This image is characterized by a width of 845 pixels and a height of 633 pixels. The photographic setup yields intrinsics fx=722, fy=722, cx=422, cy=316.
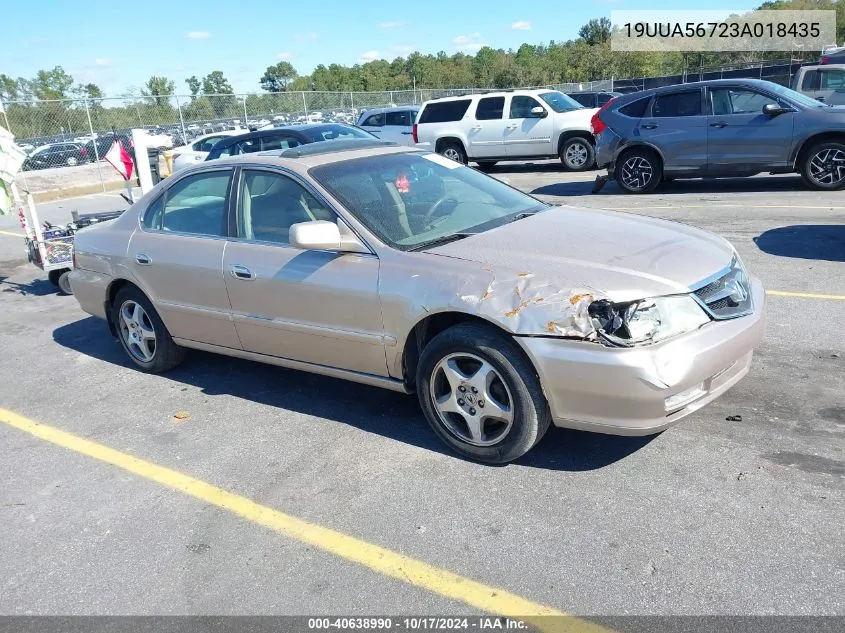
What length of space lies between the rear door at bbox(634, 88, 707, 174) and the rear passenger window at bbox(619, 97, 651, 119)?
107 mm

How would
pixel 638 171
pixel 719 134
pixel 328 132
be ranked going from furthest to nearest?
pixel 638 171
pixel 328 132
pixel 719 134

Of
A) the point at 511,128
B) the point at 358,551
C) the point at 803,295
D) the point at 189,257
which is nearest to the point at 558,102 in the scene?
the point at 511,128

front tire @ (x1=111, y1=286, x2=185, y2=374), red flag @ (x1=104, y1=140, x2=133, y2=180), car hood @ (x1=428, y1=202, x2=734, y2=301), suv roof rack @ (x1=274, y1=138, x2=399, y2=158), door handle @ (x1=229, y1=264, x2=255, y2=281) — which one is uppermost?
suv roof rack @ (x1=274, y1=138, x2=399, y2=158)

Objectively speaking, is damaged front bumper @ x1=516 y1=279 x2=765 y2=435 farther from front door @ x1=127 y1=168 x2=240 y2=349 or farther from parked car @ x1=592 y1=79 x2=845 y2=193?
parked car @ x1=592 y1=79 x2=845 y2=193

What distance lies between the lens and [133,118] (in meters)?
25.9

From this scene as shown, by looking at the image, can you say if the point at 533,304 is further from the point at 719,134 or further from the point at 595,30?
the point at 595,30

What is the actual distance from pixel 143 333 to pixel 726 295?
4180 mm

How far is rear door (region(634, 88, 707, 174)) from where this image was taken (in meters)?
11.2

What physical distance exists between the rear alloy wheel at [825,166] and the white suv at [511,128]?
18.1 ft

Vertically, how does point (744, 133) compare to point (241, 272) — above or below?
above

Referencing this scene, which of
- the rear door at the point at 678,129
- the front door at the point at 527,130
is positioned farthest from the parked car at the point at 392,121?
the rear door at the point at 678,129

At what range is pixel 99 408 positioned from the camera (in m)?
5.13

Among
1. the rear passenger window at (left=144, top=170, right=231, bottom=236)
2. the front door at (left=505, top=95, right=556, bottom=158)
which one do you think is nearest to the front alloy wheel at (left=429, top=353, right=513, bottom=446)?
the rear passenger window at (left=144, top=170, right=231, bottom=236)

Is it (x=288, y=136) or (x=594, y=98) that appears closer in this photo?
(x=288, y=136)
